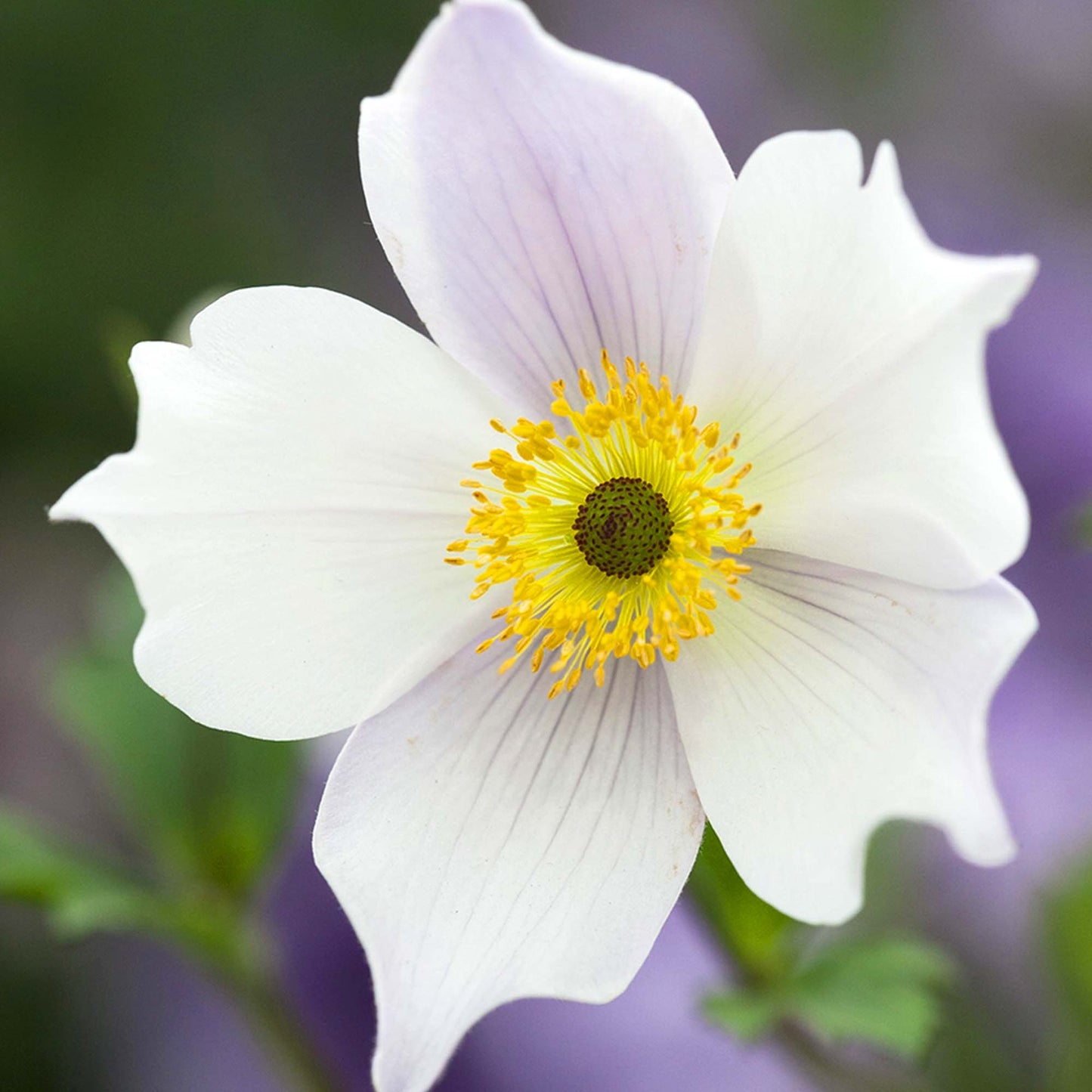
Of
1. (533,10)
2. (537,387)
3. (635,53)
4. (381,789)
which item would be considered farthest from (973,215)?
(381,789)

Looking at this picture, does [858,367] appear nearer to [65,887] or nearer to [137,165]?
[65,887]

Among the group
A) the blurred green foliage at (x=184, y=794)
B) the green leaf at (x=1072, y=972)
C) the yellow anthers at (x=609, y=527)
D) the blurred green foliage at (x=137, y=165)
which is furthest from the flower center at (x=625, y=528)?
the blurred green foliage at (x=137, y=165)

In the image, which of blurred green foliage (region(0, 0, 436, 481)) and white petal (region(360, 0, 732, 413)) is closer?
white petal (region(360, 0, 732, 413))

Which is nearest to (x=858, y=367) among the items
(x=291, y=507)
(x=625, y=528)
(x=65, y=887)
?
(x=625, y=528)

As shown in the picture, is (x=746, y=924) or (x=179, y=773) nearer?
(x=746, y=924)

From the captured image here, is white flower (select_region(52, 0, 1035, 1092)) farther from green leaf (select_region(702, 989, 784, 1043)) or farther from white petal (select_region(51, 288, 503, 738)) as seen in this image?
green leaf (select_region(702, 989, 784, 1043))

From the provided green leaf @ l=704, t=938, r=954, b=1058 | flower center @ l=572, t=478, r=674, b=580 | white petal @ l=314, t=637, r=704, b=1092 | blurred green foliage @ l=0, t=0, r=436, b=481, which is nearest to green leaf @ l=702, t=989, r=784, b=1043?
green leaf @ l=704, t=938, r=954, b=1058
